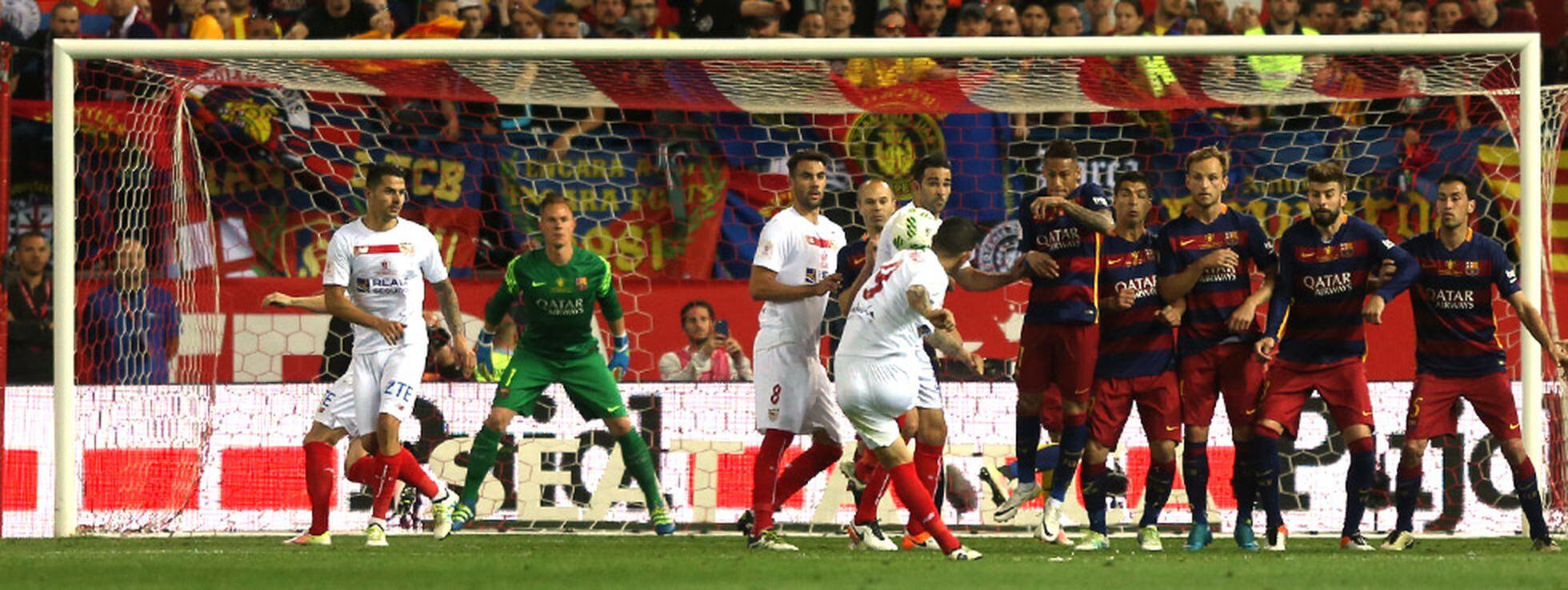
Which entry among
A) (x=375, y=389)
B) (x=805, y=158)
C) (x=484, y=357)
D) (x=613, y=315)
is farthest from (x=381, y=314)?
(x=484, y=357)

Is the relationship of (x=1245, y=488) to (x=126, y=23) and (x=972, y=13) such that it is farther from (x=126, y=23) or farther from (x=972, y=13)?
(x=126, y=23)

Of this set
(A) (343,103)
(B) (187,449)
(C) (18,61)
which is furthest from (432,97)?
(C) (18,61)

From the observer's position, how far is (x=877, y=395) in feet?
31.3

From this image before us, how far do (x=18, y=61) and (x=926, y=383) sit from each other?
7210 mm

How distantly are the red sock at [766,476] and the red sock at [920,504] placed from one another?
127 centimetres

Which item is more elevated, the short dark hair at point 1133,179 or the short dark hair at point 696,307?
the short dark hair at point 1133,179

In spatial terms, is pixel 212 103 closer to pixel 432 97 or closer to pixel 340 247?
pixel 432 97

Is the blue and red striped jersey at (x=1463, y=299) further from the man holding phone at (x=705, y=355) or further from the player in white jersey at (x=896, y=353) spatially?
the man holding phone at (x=705, y=355)

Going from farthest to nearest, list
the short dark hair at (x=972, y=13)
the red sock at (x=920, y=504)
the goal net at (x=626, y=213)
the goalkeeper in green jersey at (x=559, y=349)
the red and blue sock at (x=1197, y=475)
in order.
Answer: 1. the short dark hair at (x=972, y=13)
2. the goal net at (x=626, y=213)
3. the goalkeeper in green jersey at (x=559, y=349)
4. the red and blue sock at (x=1197, y=475)
5. the red sock at (x=920, y=504)

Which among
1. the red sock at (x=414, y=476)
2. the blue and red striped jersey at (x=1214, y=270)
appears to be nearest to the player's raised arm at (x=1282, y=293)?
the blue and red striped jersey at (x=1214, y=270)

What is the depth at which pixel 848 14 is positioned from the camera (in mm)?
15578

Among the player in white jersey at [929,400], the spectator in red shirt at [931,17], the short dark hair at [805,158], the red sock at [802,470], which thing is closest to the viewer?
the player in white jersey at [929,400]

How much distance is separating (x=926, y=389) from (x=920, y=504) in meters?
1.25

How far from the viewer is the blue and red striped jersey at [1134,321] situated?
35.1ft
